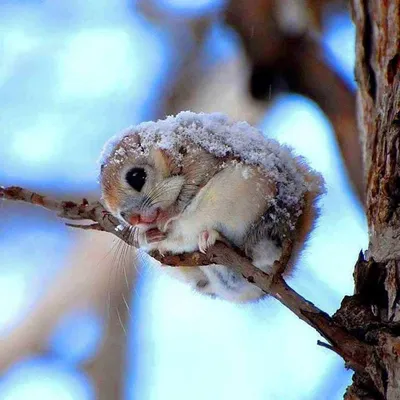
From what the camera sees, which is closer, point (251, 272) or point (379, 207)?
point (251, 272)

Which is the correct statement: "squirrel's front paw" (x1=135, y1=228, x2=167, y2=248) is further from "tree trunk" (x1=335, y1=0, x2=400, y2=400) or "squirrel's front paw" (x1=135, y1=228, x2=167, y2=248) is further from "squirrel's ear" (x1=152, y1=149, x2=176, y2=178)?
"tree trunk" (x1=335, y1=0, x2=400, y2=400)

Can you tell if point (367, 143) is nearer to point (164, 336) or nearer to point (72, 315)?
point (164, 336)

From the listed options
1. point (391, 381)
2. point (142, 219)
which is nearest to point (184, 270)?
point (142, 219)

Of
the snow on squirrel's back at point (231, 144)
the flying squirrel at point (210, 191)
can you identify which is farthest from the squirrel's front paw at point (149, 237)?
the snow on squirrel's back at point (231, 144)

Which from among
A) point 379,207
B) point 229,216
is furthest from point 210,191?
point 379,207

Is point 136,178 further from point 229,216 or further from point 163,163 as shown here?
point 229,216
